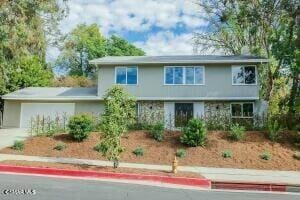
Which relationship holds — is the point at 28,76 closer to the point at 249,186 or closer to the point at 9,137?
the point at 9,137

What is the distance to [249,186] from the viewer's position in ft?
52.7

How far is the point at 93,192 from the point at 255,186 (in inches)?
260

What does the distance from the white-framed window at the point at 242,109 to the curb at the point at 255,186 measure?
51.9 feet

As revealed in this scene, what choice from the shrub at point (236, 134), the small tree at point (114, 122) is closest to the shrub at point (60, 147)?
the small tree at point (114, 122)

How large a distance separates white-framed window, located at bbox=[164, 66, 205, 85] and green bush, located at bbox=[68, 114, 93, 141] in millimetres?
9308

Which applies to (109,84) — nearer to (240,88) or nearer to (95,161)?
(240,88)

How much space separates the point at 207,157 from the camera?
882 inches

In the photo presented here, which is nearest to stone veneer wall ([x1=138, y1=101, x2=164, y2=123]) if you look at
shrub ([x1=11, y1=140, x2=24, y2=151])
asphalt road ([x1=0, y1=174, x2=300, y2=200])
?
shrub ([x1=11, y1=140, x2=24, y2=151])

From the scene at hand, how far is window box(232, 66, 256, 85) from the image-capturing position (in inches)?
1264

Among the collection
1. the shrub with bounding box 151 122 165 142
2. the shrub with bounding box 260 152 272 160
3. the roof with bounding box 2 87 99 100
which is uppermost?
the roof with bounding box 2 87 99 100

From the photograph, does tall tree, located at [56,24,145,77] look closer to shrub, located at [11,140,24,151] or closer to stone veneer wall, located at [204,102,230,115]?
stone veneer wall, located at [204,102,230,115]

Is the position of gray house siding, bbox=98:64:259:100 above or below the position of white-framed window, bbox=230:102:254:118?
above

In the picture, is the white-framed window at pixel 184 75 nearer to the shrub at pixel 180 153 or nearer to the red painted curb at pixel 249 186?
the shrub at pixel 180 153

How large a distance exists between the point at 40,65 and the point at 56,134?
21.3m
